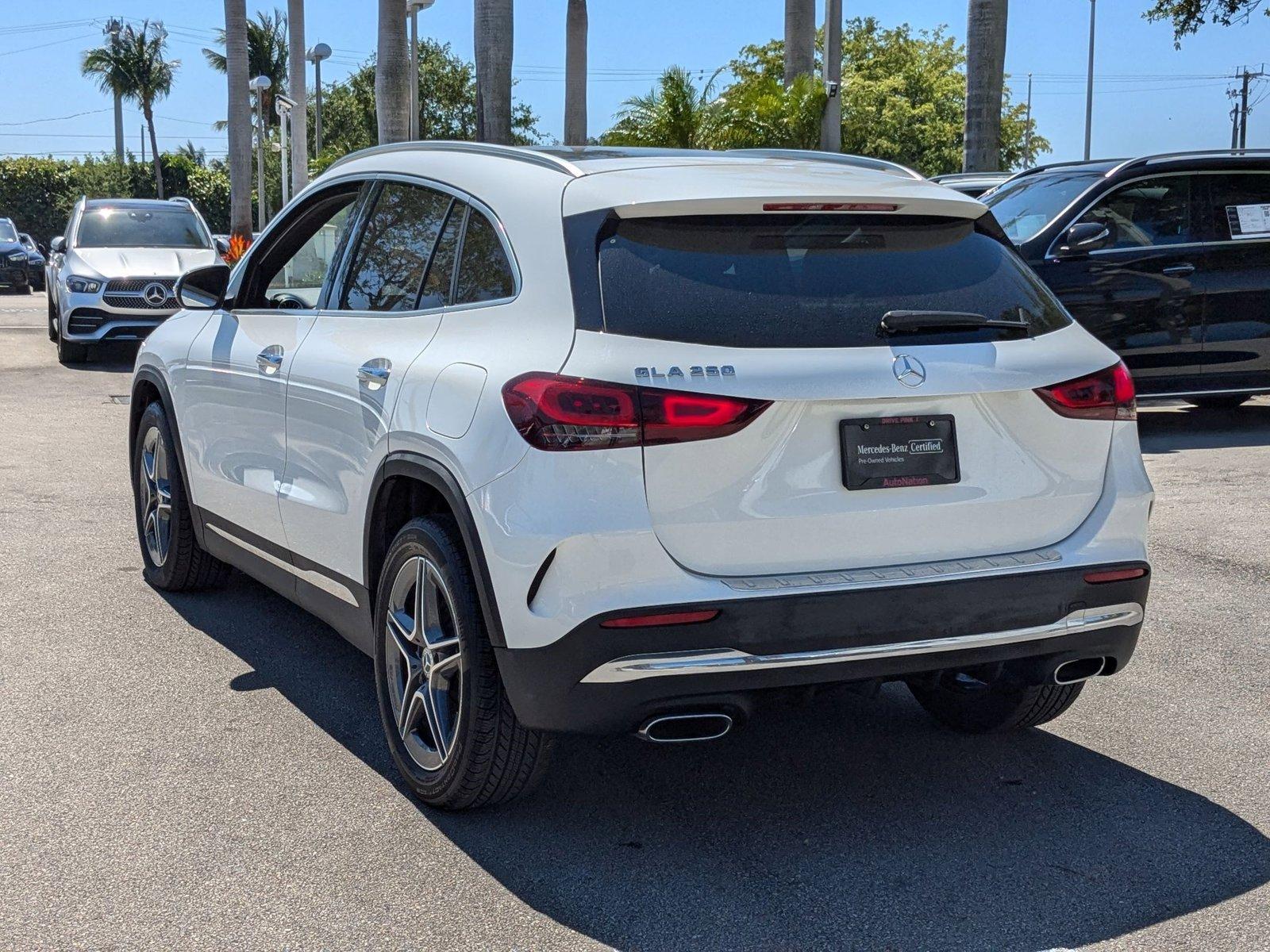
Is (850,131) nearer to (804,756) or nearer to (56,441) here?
(56,441)

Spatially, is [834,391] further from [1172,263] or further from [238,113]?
[238,113]

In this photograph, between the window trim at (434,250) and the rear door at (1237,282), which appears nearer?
the window trim at (434,250)

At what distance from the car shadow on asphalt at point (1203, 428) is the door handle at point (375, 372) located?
7.34m

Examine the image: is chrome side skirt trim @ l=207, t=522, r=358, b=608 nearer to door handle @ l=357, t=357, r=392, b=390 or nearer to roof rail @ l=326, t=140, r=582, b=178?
door handle @ l=357, t=357, r=392, b=390

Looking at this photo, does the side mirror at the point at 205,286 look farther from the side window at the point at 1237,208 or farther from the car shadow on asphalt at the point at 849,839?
the side window at the point at 1237,208

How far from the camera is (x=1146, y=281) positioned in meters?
10.9

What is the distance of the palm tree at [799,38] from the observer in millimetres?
24812

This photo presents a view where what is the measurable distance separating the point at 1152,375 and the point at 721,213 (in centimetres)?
794

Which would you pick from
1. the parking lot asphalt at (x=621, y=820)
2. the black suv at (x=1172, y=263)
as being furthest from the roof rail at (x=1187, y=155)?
the parking lot asphalt at (x=621, y=820)

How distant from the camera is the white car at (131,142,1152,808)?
358 centimetres

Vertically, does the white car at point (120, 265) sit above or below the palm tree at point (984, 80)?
below

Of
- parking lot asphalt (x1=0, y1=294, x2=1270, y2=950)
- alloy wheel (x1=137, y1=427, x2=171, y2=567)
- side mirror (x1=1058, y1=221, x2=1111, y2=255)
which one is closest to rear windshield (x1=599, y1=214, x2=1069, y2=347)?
parking lot asphalt (x1=0, y1=294, x2=1270, y2=950)

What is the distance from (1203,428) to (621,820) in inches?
350

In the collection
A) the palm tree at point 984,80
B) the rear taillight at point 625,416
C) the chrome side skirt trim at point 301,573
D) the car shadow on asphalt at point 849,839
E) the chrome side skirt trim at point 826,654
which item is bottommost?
the car shadow on asphalt at point 849,839
